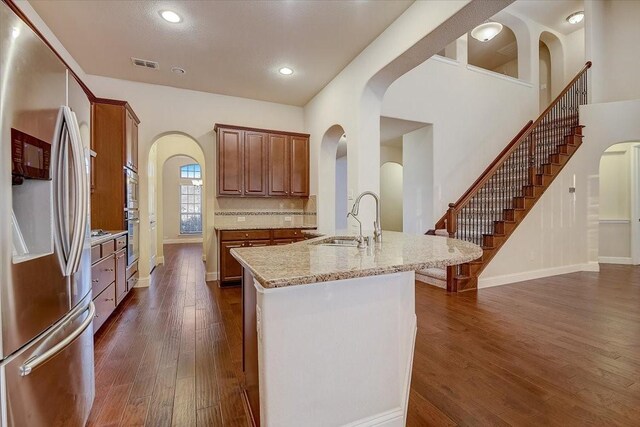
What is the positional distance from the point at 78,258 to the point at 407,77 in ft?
17.9

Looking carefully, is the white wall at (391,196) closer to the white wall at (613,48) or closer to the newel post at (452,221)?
the white wall at (613,48)

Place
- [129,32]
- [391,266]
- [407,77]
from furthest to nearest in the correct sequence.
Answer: [407,77]
[129,32]
[391,266]

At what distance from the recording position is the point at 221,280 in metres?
4.59

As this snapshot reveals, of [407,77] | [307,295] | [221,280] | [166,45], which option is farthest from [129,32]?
[407,77]

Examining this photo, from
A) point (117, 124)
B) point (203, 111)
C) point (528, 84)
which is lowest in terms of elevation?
point (117, 124)

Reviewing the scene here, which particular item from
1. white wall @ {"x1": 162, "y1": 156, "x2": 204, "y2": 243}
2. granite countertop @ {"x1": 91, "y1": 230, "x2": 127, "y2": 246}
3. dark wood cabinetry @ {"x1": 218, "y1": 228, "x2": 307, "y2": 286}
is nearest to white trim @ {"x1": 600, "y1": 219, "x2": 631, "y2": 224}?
dark wood cabinetry @ {"x1": 218, "y1": 228, "x2": 307, "y2": 286}

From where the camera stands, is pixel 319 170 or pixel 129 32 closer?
pixel 129 32

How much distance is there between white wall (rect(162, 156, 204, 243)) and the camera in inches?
444

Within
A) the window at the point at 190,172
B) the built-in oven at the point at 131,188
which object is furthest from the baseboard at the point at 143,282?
the window at the point at 190,172

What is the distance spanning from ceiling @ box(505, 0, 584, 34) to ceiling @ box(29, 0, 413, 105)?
5.27 meters

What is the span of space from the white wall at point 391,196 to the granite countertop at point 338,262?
759cm

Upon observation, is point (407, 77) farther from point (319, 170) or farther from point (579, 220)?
point (579, 220)

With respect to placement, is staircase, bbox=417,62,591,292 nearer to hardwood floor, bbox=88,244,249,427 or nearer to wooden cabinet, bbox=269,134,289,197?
wooden cabinet, bbox=269,134,289,197

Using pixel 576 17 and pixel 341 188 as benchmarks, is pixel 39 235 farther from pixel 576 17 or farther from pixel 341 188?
pixel 576 17
